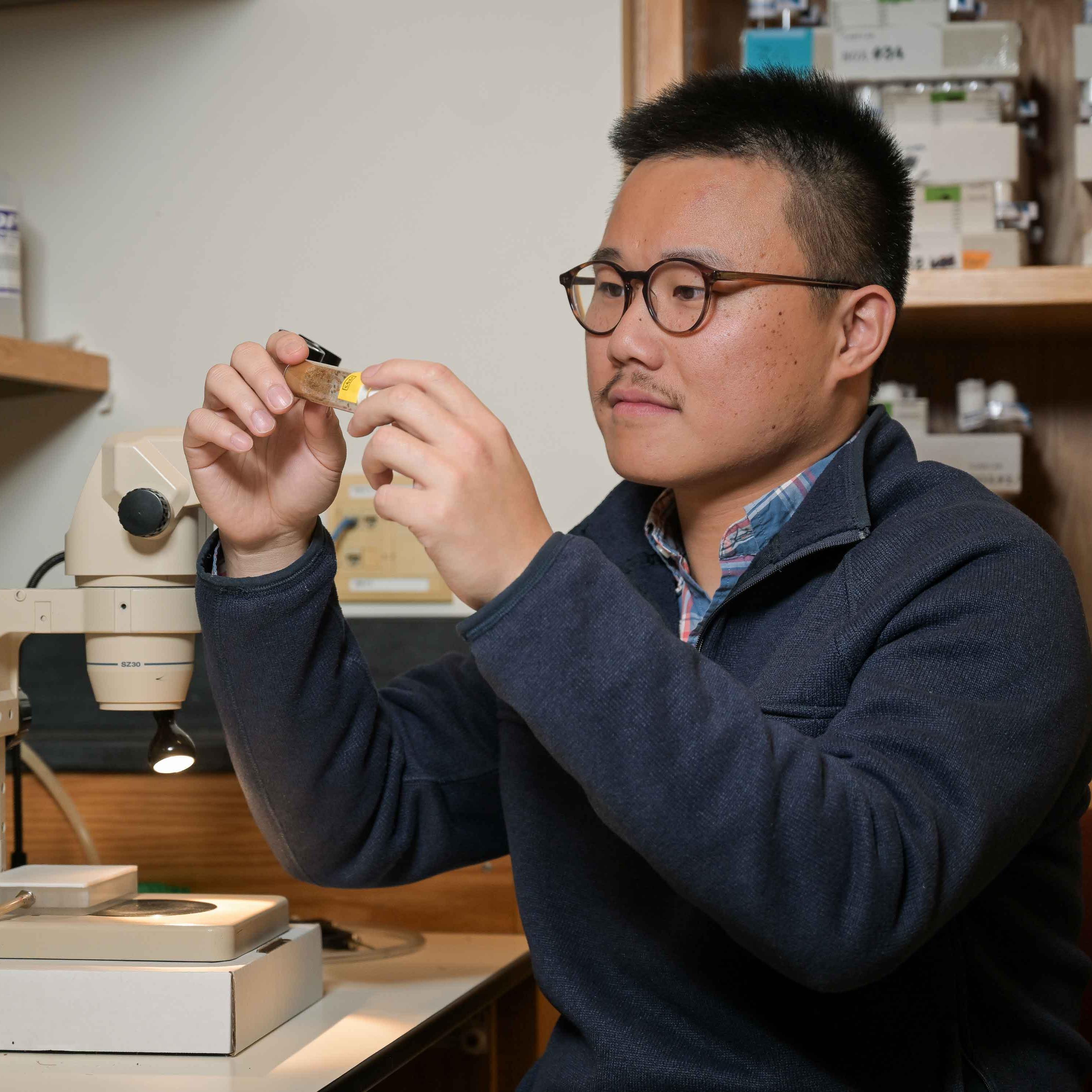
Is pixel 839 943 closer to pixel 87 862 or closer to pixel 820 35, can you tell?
pixel 87 862

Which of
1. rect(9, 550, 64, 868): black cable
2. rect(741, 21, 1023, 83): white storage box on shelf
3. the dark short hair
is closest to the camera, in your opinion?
the dark short hair

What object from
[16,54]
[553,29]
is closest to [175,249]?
[16,54]

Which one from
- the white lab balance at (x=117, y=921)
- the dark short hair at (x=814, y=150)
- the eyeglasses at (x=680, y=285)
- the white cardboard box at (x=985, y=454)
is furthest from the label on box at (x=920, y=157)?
the white lab balance at (x=117, y=921)

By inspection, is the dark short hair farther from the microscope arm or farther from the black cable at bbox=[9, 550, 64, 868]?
the black cable at bbox=[9, 550, 64, 868]

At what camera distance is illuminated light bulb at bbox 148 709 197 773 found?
108cm

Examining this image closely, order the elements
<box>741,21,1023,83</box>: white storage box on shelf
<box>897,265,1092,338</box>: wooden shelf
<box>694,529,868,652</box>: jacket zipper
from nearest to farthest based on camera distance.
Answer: <box>694,529,868,652</box>: jacket zipper < <box>897,265,1092,338</box>: wooden shelf < <box>741,21,1023,83</box>: white storage box on shelf

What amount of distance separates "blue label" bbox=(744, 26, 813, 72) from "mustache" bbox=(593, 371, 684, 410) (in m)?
0.75

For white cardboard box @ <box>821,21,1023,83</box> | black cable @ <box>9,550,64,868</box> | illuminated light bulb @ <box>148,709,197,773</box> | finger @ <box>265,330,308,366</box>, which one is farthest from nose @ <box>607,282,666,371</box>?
white cardboard box @ <box>821,21,1023,83</box>

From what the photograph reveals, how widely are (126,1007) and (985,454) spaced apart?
123 centimetres

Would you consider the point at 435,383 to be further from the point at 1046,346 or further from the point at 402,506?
the point at 1046,346

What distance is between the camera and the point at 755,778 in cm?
70

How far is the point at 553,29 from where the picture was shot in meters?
1.60

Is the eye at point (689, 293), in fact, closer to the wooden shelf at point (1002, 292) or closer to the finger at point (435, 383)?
the finger at point (435, 383)

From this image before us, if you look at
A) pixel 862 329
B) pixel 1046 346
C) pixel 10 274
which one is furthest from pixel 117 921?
pixel 1046 346
